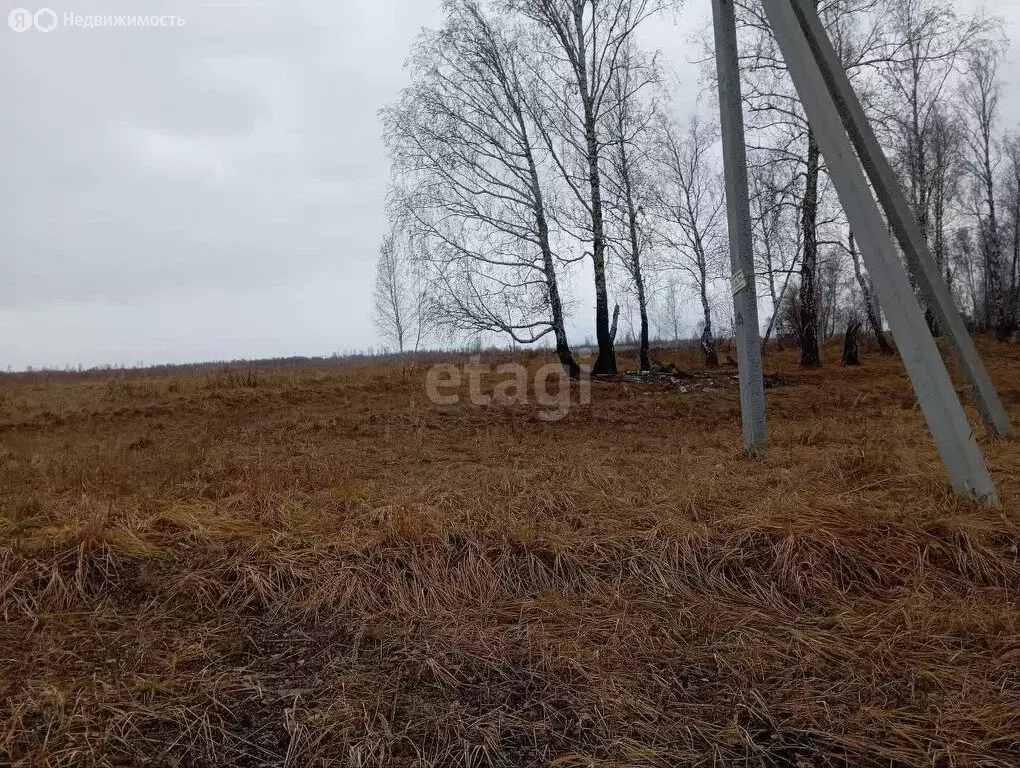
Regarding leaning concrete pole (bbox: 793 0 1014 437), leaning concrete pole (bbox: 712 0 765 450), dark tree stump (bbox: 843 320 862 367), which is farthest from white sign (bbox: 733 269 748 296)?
dark tree stump (bbox: 843 320 862 367)

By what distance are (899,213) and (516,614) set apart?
4.52m

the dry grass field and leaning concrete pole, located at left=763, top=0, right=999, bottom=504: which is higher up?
leaning concrete pole, located at left=763, top=0, right=999, bottom=504

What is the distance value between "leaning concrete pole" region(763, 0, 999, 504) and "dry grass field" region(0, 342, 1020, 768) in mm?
236

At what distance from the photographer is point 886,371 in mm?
14180

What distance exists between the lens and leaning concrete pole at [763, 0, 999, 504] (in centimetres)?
354

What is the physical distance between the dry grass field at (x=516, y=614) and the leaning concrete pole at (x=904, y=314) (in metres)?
0.24

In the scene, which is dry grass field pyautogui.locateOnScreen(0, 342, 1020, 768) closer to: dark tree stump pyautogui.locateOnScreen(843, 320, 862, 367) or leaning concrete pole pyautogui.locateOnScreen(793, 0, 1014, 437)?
leaning concrete pole pyautogui.locateOnScreen(793, 0, 1014, 437)

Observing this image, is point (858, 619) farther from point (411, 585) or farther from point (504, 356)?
point (504, 356)

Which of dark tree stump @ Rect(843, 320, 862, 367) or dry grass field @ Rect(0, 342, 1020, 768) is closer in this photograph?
dry grass field @ Rect(0, 342, 1020, 768)

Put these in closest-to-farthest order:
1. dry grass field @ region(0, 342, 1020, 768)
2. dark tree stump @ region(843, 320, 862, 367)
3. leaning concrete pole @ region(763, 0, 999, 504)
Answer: dry grass field @ region(0, 342, 1020, 768) → leaning concrete pole @ region(763, 0, 999, 504) → dark tree stump @ region(843, 320, 862, 367)

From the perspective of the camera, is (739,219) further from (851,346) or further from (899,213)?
(851,346)

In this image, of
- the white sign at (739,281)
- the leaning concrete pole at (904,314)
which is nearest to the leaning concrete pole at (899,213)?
the leaning concrete pole at (904,314)

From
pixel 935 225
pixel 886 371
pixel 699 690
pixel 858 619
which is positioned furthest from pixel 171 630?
pixel 935 225

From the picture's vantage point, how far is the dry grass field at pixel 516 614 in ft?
6.27
